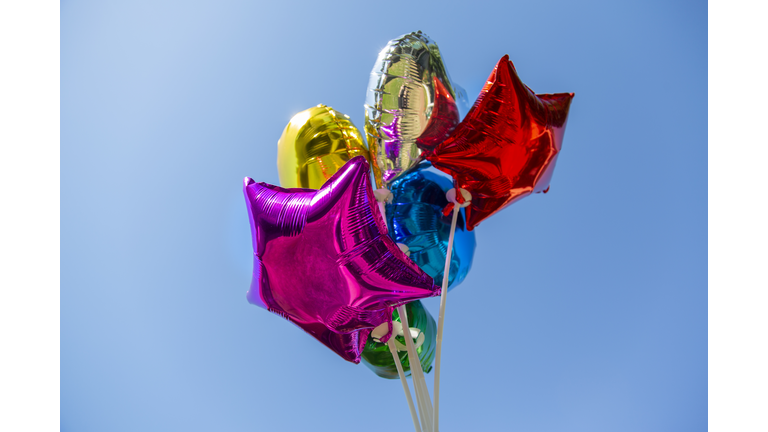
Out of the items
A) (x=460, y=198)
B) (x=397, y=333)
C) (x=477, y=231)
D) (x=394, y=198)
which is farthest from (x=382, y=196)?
(x=477, y=231)

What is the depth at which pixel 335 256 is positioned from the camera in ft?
2.08

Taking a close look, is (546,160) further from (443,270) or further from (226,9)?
(226,9)

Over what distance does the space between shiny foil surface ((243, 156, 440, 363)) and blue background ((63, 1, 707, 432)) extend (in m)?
0.41

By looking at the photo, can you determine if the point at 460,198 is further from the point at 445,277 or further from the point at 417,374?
the point at 417,374

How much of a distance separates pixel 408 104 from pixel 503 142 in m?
0.17

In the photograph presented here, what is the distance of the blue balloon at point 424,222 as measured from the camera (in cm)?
86

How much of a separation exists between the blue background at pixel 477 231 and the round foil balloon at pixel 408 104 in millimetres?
351

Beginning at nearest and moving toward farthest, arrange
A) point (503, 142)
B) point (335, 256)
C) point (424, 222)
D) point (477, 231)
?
1. point (335, 256)
2. point (503, 142)
3. point (424, 222)
4. point (477, 231)

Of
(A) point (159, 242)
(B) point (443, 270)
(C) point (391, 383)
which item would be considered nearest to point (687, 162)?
(B) point (443, 270)

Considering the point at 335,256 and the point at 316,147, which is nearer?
the point at 335,256

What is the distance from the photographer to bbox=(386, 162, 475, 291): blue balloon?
858 mm

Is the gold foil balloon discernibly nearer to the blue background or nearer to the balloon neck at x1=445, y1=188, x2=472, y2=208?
the balloon neck at x1=445, y1=188, x2=472, y2=208

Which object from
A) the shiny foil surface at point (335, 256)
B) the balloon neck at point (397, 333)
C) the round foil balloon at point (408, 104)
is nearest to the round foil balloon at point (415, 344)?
the balloon neck at point (397, 333)

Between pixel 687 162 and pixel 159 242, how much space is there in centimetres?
150
